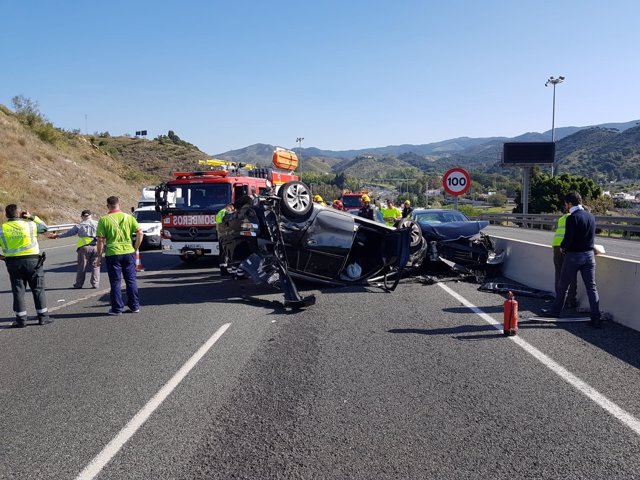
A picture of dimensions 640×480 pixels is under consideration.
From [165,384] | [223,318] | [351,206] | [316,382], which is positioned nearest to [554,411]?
[316,382]

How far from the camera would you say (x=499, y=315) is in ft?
29.1

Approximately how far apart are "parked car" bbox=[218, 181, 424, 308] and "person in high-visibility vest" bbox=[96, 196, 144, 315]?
1819mm

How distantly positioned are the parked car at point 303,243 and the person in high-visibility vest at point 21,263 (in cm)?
313

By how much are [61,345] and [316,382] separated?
3.62 m

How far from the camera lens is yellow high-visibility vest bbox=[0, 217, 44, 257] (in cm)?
867

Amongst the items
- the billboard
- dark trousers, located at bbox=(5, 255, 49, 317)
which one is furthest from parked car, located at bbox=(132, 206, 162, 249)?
the billboard

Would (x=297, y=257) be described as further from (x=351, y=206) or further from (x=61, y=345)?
(x=351, y=206)

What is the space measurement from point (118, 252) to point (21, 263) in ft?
4.47

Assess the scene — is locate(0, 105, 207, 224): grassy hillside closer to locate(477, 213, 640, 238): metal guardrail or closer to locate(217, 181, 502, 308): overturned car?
locate(217, 181, 502, 308): overturned car

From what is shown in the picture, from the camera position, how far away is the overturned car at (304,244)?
392 inches

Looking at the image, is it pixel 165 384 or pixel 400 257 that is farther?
pixel 400 257

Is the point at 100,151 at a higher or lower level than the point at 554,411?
higher

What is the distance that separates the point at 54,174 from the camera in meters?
41.9

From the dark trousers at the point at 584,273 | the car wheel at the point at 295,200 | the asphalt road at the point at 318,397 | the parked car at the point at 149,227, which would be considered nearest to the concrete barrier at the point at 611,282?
the asphalt road at the point at 318,397
